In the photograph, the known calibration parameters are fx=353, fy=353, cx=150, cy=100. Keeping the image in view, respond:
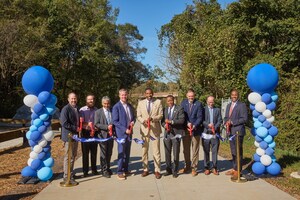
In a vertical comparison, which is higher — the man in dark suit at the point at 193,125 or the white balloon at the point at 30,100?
the white balloon at the point at 30,100

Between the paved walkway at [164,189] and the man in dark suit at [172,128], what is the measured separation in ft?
1.20

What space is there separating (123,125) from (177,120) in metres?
1.20

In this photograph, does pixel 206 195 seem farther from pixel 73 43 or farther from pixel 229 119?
pixel 73 43

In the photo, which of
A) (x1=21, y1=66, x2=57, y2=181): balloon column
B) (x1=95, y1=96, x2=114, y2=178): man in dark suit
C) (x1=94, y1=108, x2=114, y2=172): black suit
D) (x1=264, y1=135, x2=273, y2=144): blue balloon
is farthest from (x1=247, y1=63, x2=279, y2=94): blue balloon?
(x1=21, y1=66, x2=57, y2=181): balloon column

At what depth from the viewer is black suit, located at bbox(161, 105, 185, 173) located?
310 inches

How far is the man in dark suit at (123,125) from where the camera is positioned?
772 cm

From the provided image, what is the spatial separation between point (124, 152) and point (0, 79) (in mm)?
22829

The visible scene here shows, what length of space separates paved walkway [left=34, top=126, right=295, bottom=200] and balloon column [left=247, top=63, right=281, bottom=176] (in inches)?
19.6

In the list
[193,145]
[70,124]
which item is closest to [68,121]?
[70,124]

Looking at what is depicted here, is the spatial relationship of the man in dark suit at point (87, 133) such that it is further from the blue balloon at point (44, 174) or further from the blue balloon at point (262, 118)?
the blue balloon at point (262, 118)

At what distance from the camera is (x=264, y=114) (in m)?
7.75

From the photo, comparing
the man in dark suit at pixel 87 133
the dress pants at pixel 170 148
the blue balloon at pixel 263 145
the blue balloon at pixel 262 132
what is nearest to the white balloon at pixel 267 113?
the blue balloon at pixel 262 132

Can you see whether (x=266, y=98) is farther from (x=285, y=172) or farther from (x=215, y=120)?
(x=285, y=172)

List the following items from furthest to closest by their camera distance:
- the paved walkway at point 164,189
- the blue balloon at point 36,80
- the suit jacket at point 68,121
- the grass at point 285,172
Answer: the suit jacket at point 68,121 → the blue balloon at point 36,80 → the grass at point 285,172 → the paved walkway at point 164,189
